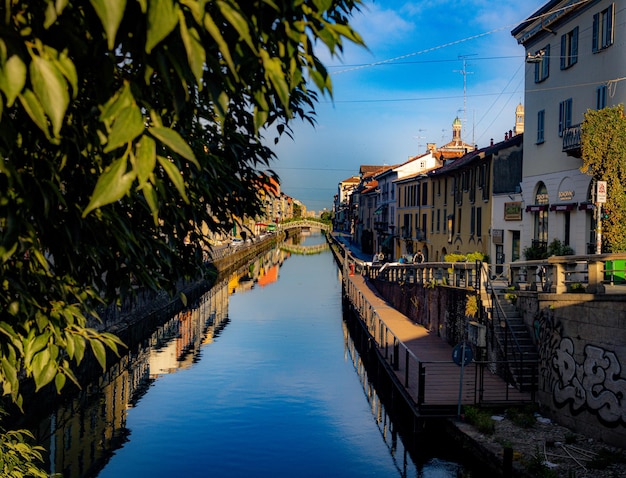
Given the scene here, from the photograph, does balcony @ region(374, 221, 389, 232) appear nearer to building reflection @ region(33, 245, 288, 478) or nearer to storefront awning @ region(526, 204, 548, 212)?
building reflection @ region(33, 245, 288, 478)

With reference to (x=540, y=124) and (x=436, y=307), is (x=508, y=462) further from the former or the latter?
(x=540, y=124)

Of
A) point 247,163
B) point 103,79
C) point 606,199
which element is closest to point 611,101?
point 606,199

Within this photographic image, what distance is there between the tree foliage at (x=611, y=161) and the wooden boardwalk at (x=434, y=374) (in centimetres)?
598

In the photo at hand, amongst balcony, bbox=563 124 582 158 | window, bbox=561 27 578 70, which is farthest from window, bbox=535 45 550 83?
balcony, bbox=563 124 582 158

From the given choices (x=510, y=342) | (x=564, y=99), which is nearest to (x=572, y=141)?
(x=564, y=99)

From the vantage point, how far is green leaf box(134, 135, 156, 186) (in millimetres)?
2564

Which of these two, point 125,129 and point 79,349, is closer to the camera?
point 125,129

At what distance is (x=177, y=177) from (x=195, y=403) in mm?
21957

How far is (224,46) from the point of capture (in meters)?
2.54

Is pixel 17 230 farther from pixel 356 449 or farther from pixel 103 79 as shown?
pixel 356 449

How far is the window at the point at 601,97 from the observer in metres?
23.9

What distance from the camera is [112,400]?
23.1 meters

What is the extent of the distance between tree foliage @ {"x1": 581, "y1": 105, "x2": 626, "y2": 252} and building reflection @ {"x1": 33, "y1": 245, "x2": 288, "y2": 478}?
16608 mm

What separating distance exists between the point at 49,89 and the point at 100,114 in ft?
2.23
